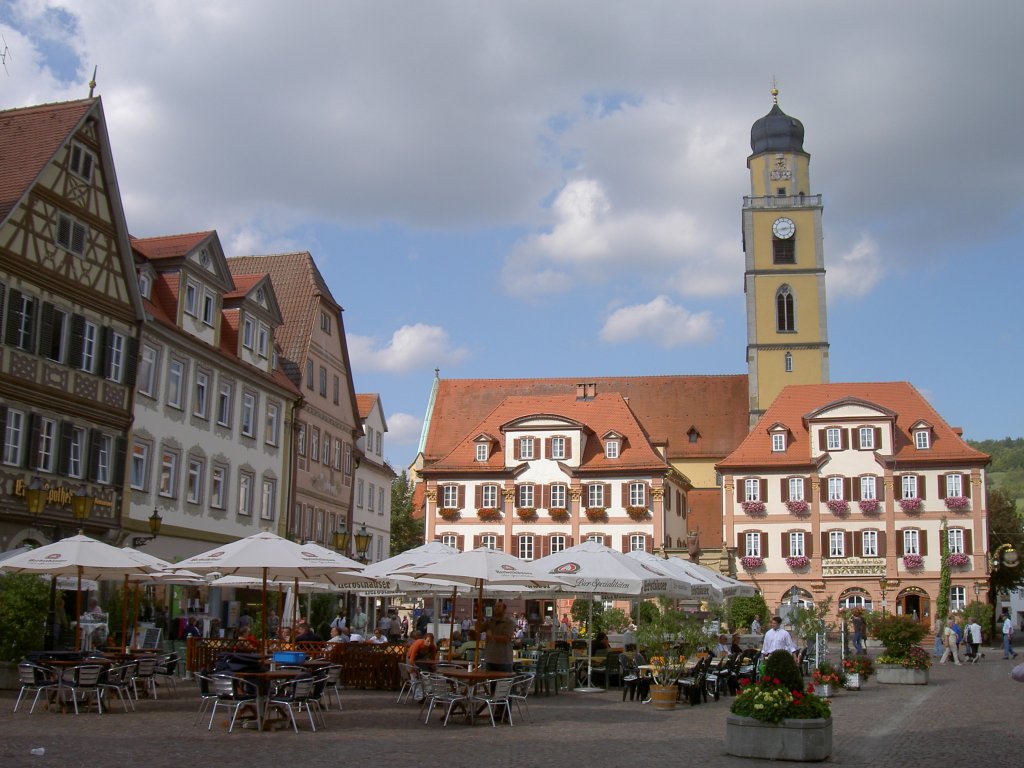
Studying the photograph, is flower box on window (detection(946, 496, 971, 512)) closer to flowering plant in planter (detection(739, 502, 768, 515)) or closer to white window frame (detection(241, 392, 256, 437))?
flowering plant in planter (detection(739, 502, 768, 515))

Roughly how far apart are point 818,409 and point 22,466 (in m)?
45.5

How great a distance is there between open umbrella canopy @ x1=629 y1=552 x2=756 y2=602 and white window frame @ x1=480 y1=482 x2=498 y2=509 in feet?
118

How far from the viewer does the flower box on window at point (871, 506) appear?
2437 inches

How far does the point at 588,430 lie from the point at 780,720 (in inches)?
2117

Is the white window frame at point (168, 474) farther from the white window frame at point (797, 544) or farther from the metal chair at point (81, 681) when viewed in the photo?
the white window frame at point (797, 544)

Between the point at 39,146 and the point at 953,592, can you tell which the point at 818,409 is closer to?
the point at 953,592

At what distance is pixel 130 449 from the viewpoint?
31.1 metres

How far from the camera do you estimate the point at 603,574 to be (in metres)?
22.6

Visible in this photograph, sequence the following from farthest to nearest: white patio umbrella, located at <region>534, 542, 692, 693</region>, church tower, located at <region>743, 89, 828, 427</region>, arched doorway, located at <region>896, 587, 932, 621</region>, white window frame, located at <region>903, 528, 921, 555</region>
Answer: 1. church tower, located at <region>743, 89, 828, 427</region>
2. white window frame, located at <region>903, 528, 921, 555</region>
3. arched doorway, located at <region>896, 587, 932, 621</region>
4. white patio umbrella, located at <region>534, 542, 692, 693</region>

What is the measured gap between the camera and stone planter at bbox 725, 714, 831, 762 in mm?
13375

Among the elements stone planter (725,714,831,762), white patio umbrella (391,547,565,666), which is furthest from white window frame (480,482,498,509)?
→ stone planter (725,714,831,762)

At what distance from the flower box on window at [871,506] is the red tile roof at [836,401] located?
2.56 meters

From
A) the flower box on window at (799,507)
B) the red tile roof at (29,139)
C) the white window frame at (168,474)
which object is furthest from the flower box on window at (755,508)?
the red tile roof at (29,139)

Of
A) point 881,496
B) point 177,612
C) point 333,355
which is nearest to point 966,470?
point 881,496
